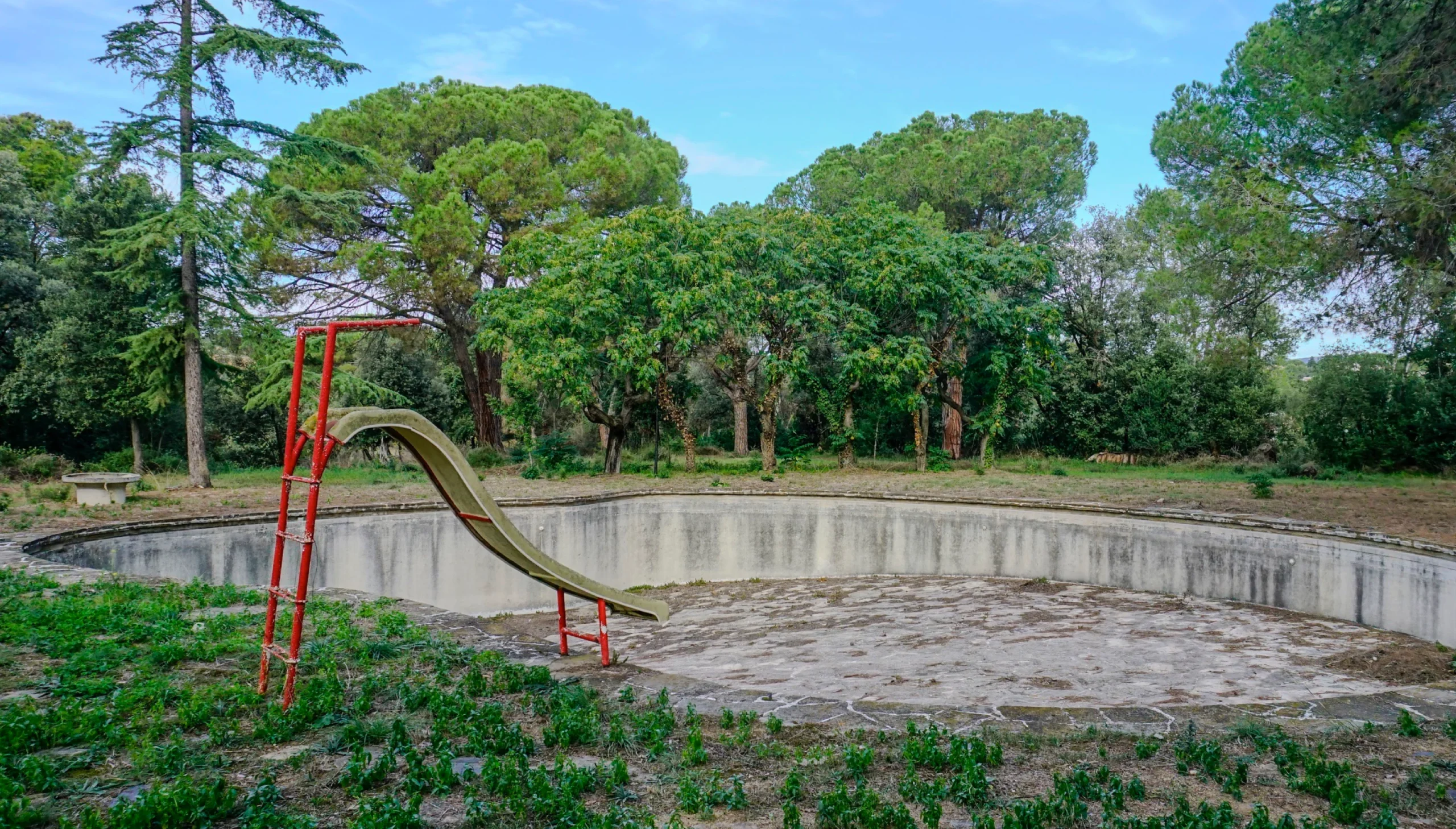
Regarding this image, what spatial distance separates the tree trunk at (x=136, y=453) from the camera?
20.1 metres

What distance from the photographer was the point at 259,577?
11.8 m

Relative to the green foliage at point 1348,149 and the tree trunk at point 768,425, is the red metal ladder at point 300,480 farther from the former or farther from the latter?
the tree trunk at point 768,425

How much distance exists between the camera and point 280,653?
514cm

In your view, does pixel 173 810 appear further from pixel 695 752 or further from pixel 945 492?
pixel 945 492

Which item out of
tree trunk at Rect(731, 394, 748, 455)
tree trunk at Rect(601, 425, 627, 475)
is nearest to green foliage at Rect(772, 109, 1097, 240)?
tree trunk at Rect(731, 394, 748, 455)

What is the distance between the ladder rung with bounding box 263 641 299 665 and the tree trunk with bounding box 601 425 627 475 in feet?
49.2

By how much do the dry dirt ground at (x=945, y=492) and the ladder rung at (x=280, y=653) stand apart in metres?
8.13

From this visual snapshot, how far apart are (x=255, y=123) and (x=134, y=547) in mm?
9597

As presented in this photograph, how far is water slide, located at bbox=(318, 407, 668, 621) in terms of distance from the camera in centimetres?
533

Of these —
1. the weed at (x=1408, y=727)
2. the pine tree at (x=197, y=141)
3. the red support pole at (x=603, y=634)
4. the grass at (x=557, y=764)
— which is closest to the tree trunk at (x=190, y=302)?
the pine tree at (x=197, y=141)

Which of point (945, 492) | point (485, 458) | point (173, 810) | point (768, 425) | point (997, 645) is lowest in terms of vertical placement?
point (997, 645)

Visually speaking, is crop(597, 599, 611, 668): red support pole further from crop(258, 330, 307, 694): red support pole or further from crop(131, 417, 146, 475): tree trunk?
crop(131, 417, 146, 475): tree trunk

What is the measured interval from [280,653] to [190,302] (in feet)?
47.6

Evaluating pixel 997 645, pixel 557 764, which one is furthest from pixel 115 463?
pixel 557 764
